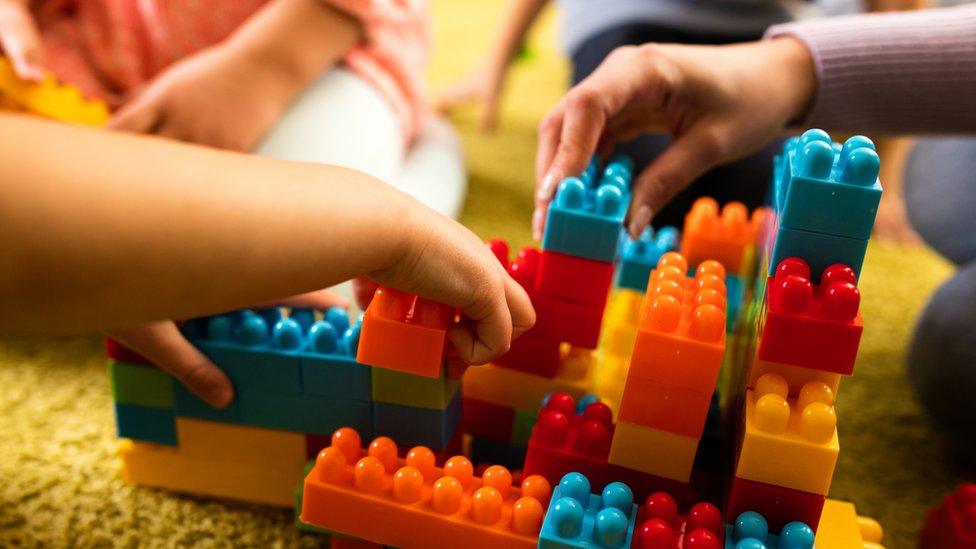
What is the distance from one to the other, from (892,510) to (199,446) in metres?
0.60

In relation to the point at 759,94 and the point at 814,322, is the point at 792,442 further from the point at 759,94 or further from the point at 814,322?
the point at 759,94

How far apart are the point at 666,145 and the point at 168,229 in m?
0.81

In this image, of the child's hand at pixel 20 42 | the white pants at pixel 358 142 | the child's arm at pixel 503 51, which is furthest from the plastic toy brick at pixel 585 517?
the child's arm at pixel 503 51

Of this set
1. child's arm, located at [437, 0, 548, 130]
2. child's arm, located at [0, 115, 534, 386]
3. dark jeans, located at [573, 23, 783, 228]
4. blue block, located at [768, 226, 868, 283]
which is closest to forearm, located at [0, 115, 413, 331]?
child's arm, located at [0, 115, 534, 386]

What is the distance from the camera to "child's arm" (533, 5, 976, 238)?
2.14 ft

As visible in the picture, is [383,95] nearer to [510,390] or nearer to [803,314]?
[510,390]

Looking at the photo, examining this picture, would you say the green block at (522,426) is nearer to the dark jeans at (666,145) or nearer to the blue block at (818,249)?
the blue block at (818,249)

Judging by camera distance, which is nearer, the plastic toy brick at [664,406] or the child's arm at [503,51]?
the plastic toy brick at [664,406]

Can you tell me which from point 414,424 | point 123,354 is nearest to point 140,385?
point 123,354

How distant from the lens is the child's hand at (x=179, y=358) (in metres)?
0.59

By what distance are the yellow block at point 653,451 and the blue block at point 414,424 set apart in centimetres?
13

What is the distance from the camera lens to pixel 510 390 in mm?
658

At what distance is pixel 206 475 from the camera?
677 millimetres

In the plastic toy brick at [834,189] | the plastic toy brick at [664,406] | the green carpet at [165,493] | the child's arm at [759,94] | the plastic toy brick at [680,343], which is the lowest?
the green carpet at [165,493]
